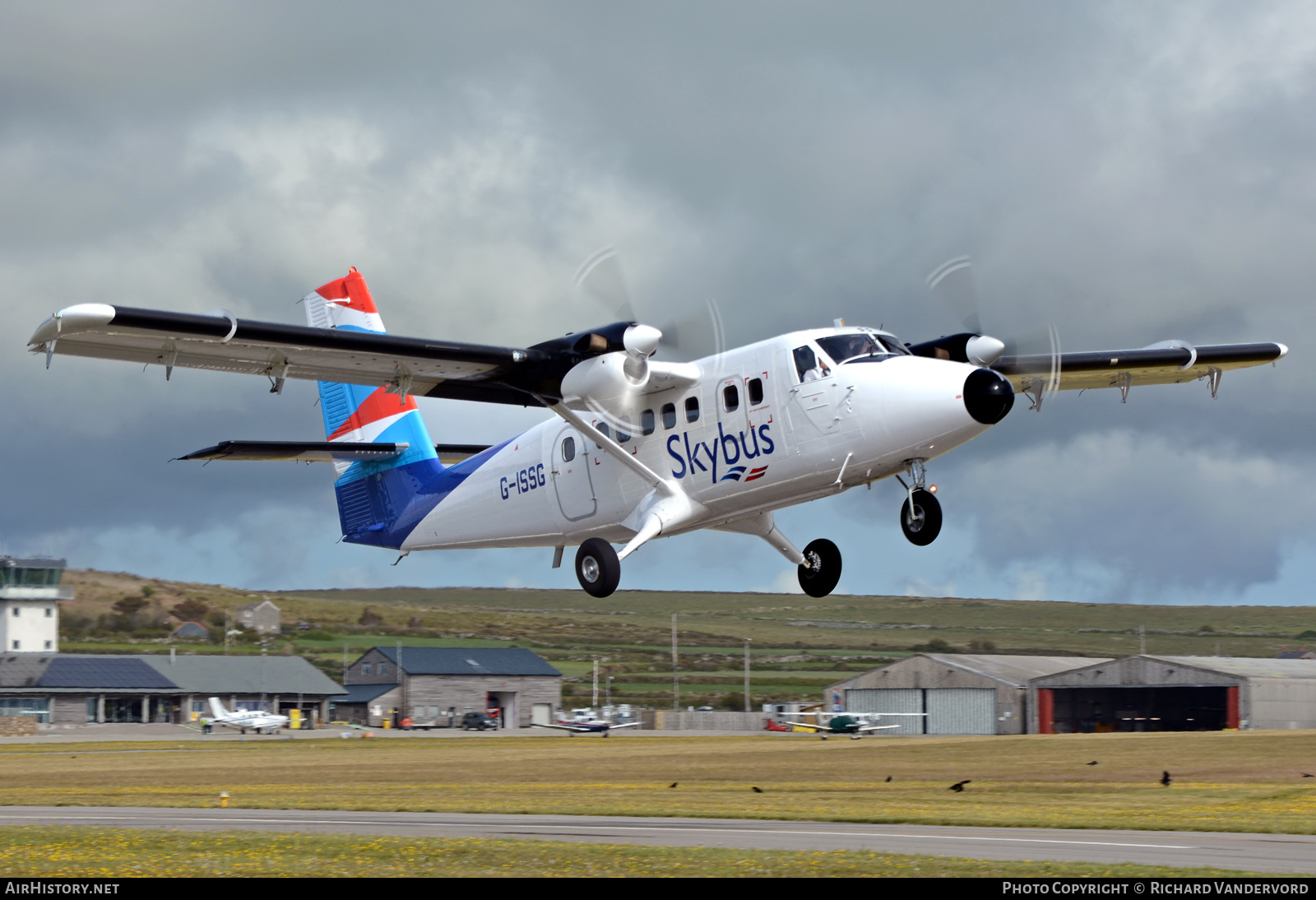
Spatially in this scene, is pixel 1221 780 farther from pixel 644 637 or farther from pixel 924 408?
pixel 644 637

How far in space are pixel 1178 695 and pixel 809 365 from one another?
61290 millimetres

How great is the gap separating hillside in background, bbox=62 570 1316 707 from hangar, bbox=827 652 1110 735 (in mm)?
9538

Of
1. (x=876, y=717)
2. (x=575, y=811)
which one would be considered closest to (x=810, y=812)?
(x=575, y=811)

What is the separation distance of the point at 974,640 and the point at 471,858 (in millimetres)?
82996

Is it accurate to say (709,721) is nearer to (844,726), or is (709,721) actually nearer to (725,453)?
(844,726)

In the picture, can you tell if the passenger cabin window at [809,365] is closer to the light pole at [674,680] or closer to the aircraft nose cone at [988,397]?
the aircraft nose cone at [988,397]

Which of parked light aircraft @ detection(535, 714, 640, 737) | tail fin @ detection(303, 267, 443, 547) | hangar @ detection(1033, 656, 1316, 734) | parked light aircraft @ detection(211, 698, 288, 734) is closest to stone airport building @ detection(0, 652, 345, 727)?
parked light aircraft @ detection(211, 698, 288, 734)

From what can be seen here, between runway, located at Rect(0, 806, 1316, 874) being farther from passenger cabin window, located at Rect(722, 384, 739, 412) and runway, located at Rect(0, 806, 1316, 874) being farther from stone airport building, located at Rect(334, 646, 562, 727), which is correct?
stone airport building, located at Rect(334, 646, 562, 727)

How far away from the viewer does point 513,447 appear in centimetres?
2555

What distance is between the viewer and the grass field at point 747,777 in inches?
1348

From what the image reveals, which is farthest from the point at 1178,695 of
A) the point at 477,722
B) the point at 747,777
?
the point at 477,722

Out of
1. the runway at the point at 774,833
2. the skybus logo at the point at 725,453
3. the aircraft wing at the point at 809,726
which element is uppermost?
the skybus logo at the point at 725,453

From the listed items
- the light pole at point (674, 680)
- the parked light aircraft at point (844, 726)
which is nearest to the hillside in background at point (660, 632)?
the light pole at point (674, 680)

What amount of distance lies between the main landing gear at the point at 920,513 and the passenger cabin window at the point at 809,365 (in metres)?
1.90
